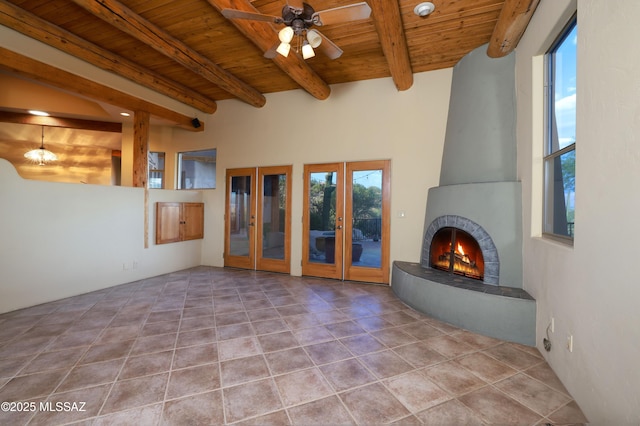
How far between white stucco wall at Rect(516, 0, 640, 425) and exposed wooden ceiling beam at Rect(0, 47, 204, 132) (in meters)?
5.61

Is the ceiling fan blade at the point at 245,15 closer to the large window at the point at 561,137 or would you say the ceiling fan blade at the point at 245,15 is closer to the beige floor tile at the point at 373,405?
the large window at the point at 561,137

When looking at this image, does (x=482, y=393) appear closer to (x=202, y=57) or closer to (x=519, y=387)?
(x=519, y=387)

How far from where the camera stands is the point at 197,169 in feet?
21.3

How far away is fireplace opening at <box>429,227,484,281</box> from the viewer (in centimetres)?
337

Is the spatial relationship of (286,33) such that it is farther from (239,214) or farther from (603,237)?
(239,214)

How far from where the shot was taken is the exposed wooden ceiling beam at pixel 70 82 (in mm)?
3285

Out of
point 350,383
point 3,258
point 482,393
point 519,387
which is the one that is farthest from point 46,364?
point 519,387

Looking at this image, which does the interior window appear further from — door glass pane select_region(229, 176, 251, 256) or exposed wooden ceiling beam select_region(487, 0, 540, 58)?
exposed wooden ceiling beam select_region(487, 0, 540, 58)

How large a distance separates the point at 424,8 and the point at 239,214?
4.66m

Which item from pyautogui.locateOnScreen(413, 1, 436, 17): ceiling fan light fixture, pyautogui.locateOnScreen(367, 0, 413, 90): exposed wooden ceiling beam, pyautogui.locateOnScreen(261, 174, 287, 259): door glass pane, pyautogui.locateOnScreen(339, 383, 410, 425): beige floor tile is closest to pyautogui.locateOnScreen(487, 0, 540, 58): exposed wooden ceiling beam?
pyautogui.locateOnScreen(413, 1, 436, 17): ceiling fan light fixture

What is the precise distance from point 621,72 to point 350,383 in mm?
2498

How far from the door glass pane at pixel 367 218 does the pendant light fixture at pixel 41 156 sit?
23.3 ft

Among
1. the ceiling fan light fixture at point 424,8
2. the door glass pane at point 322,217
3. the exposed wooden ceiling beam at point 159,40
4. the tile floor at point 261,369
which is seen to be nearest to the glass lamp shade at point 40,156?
the tile floor at point 261,369

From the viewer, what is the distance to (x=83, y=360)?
2271 mm
